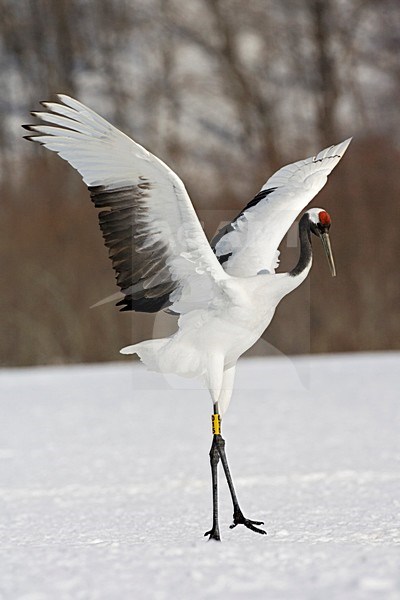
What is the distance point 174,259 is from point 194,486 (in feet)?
8.49

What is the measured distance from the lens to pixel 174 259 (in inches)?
218

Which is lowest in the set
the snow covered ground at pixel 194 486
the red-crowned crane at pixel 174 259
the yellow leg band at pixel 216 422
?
the snow covered ground at pixel 194 486

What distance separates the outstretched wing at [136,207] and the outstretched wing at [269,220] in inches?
16.7

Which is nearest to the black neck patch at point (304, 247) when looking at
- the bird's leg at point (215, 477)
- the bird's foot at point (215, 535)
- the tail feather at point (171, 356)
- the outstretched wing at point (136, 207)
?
the outstretched wing at point (136, 207)

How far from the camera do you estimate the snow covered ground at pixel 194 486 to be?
4.25 m

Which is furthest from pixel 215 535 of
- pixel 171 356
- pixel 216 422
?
pixel 171 356

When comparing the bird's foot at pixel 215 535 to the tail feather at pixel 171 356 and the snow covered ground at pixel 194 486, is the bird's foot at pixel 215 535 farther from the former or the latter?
the tail feather at pixel 171 356

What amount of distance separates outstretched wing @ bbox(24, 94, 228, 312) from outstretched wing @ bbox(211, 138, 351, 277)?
42 cm

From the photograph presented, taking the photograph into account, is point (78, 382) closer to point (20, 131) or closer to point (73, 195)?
point (73, 195)

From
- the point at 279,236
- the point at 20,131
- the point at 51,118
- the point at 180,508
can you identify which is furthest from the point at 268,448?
the point at 20,131

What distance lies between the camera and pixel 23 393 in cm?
1473

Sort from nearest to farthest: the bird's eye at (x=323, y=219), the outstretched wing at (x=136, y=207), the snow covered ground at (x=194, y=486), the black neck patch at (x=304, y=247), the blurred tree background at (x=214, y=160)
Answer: the snow covered ground at (x=194, y=486), the outstretched wing at (x=136, y=207), the black neck patch at (x=304, y=247), the bird's eye at (x=323, y=219), the blurred tree background at (x=214, y=160)

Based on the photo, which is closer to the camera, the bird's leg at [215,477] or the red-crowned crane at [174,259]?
the red-crowned crane at [174,259]

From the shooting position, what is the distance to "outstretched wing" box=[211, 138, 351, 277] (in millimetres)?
5953
